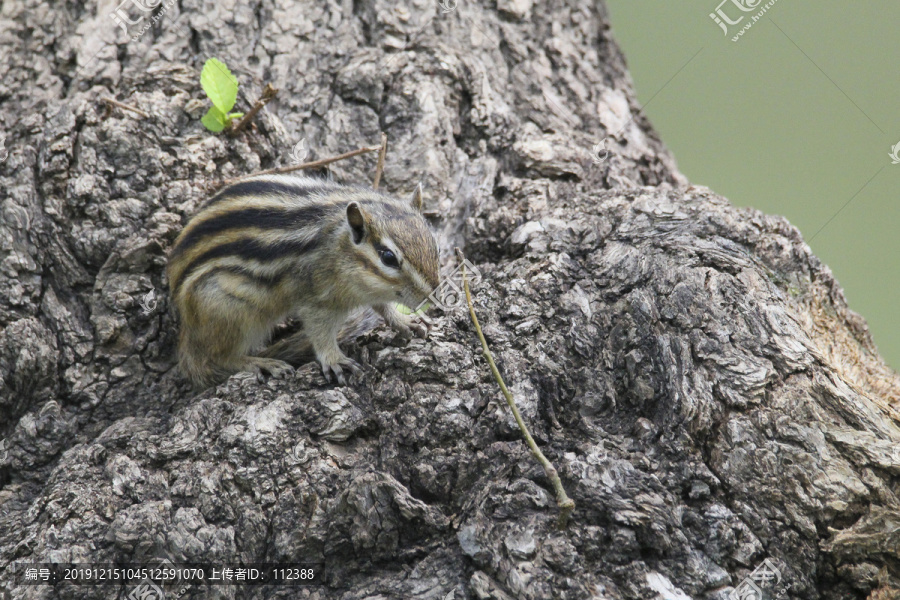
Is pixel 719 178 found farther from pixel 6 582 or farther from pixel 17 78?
pixel 6 582

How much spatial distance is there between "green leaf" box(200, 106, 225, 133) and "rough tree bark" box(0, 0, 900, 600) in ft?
0.22

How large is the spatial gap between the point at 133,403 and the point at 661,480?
94.1 inches

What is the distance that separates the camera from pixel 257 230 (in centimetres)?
367

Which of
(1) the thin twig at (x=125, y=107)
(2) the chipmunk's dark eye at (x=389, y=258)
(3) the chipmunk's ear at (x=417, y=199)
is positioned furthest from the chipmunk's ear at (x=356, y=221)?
(1) the thin twig at (x=125, y=107)

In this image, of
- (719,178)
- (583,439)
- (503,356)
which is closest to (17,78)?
(503,356)

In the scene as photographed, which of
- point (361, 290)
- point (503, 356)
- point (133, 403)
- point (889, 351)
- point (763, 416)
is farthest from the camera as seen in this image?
point (889, 351)

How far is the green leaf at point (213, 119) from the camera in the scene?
3.86 metres

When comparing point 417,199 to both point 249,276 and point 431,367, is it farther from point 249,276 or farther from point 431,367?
point 431,367

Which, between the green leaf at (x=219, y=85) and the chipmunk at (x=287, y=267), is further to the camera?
the green leaf at (x=219, y=85)

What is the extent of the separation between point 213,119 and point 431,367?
1.90 meters

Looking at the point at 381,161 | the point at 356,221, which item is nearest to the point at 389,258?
the point at 356,221

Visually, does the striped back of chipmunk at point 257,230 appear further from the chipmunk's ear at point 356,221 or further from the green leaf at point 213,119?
the green leaf at point 213,119

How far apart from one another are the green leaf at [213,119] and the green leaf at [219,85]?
3 cm

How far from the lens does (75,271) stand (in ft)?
11.7
